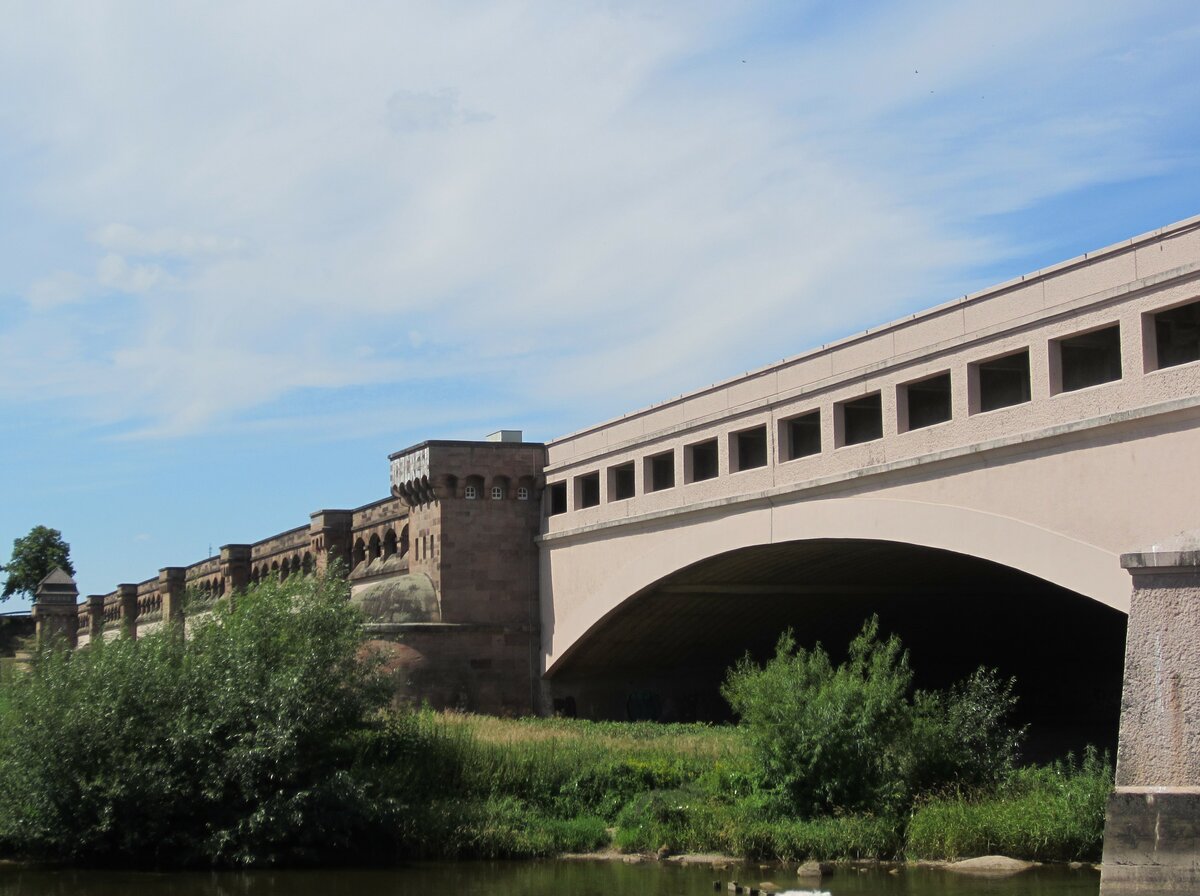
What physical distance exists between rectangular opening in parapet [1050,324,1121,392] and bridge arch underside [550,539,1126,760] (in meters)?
7.35

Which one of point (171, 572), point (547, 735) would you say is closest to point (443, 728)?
point (547, 735)

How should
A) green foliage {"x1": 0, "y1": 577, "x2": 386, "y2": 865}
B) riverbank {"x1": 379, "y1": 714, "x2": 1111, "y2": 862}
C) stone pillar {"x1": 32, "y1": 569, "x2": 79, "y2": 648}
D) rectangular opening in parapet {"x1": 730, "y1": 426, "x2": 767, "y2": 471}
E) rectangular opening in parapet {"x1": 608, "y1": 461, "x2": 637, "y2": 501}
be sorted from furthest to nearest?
stone pillar {"x1": 32, "y1": 569, "x2": 79, "y2": 648}, rectangular opening in parapet {"x1": 608, "y1": 461, "x2": 637, "y2": 501}, rectangular opening in parapet {"x1": 730, "y1": 426, "x2": 767, "y2": 471}, green foliage {"x1": 0, "y1": 577, "x2": 386, "y2": 865}, riverbank {"x1": 379, "y1": 714, "x2": 1111, "y2": 862}

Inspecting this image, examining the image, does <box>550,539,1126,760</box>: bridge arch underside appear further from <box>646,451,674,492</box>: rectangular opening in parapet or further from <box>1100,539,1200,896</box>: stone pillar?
<box>1100,539,1200,896</box>: stone pillar

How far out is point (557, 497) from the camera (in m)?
37.5

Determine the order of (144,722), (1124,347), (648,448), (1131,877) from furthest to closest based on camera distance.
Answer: (648,448), (144,722), (1124,347), (1131,877)

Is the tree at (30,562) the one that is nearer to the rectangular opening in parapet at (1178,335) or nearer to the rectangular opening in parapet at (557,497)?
the rectangular opening in parapet at (557,497)

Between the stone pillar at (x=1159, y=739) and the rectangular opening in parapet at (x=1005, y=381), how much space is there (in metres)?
9.81

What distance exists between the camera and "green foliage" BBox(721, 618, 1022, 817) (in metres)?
21.7

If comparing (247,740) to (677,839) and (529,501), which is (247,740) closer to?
(677,839)

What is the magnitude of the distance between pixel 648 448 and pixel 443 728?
337 inches

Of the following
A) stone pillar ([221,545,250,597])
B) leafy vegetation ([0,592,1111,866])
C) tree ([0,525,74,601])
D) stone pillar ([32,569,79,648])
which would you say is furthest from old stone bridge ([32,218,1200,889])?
tree ([0,525,74,601])

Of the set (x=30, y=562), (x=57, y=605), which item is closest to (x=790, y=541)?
(x=57, y=605)

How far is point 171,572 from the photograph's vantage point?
6047cm

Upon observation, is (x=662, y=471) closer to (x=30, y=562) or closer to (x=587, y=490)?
(x=587, y=490)
